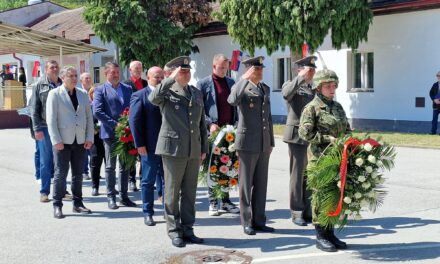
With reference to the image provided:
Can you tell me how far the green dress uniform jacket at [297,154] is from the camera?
7621mm

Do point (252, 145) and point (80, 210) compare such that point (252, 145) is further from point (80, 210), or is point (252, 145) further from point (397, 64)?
point (397, 64)

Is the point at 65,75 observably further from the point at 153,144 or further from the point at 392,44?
the point at 392,44

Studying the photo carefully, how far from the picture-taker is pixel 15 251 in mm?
6535

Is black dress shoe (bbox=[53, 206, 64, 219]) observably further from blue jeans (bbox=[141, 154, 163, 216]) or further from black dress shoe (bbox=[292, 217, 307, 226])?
black dress shoe (bbox=[292, 217, 307, 226])

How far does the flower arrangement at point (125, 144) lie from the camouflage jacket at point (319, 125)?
3.01m

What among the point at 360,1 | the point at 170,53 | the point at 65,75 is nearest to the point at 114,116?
the point at 65,75

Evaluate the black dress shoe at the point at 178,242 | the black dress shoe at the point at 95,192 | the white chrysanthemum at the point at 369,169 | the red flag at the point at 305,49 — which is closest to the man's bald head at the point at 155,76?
the black dress shoe at the point at 178,242

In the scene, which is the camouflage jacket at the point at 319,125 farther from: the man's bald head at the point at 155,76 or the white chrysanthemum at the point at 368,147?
the man's bald head at the point at 155,76

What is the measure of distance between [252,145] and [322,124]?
1.07m

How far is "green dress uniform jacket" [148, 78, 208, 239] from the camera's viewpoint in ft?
21.9

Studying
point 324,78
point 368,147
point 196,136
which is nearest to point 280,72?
point 196,136

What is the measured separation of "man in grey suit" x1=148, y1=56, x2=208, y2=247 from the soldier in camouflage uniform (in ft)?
3.97

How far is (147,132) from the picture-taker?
25.2 feet

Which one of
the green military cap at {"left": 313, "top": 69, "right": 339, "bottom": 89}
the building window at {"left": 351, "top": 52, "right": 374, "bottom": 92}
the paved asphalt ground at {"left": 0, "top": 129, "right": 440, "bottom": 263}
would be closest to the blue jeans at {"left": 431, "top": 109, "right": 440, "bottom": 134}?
the building window at {"left": 351, "top": 52, "right": 374, "bottom": 92}
